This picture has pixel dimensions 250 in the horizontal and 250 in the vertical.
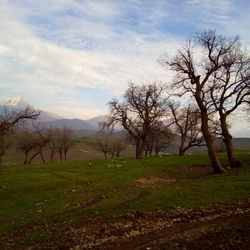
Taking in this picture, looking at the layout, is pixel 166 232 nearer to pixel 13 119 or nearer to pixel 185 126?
pixel 13 119

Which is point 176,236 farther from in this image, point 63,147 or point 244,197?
point 63,147

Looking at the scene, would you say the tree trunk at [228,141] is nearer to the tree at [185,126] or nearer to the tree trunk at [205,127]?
the tree trunk at [205,127]

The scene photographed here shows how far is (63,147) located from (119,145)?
16.5 m

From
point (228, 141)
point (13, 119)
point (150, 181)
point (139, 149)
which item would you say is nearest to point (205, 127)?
point (228, 141)

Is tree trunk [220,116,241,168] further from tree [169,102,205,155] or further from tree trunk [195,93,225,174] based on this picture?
tree [169,102,205,155]

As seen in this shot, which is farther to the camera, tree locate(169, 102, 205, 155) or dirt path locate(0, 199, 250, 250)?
tree locate(169, 102, 205, 155)

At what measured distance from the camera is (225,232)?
1712 cm

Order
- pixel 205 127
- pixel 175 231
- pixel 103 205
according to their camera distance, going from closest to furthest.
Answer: pixel 175 231
pixel 103 205
pixel 205 127

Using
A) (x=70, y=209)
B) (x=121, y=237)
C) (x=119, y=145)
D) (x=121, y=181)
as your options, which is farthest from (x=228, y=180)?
(x=119, y=145)

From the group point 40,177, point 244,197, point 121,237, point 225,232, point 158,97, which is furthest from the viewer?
point 158,97

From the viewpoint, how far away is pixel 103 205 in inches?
1104

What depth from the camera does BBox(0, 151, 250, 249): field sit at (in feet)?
66.9

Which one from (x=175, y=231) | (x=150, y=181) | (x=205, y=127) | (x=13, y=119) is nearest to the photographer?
(x=175, y=231)

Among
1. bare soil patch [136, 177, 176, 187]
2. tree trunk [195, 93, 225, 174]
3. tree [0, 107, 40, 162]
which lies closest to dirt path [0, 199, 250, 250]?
bare soil patch [136, 177, 176, 187]
